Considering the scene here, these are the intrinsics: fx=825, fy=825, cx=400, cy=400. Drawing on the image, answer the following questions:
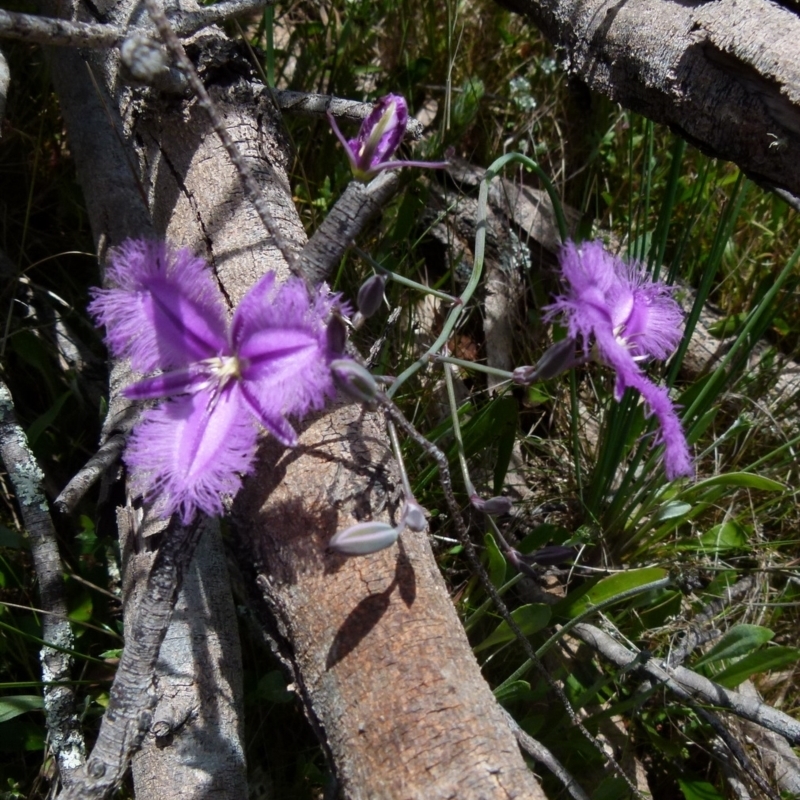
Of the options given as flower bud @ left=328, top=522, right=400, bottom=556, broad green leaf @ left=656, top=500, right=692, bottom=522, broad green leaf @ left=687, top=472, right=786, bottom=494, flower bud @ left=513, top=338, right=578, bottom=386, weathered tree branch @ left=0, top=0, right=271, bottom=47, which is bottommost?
broad green leaf @ left=656, top=500, right=692, bottom=522

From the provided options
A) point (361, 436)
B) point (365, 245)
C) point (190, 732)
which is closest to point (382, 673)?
point (361, 436)

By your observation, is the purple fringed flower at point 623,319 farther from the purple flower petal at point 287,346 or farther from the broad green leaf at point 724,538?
the broad green leaf at point 724,538

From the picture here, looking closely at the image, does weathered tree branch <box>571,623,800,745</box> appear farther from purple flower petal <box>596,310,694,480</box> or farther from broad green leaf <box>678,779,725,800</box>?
purple flower petal <box>596,310,694,480</box>

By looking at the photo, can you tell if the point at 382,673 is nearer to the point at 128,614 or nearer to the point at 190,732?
the point at 190,732

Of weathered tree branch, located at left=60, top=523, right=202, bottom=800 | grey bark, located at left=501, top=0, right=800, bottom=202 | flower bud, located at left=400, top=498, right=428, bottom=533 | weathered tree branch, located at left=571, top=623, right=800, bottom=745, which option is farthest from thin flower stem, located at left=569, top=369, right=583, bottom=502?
weathered tree branch, located at left=60, top=523, right=202, bottom=800

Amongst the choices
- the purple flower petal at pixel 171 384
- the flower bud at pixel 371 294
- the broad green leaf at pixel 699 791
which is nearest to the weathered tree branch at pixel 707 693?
the broad green leaf at pixel 699 791

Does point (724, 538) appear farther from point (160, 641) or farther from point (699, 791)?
point (160, 641)
